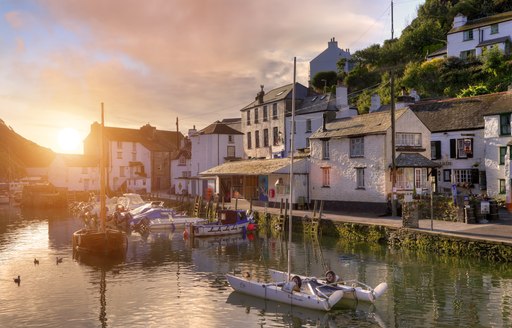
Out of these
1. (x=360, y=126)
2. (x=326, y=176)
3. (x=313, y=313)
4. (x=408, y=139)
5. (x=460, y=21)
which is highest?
(x=460, y=21)

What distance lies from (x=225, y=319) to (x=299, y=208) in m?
28.8

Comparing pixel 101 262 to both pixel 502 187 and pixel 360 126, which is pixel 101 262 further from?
pixel 502 187

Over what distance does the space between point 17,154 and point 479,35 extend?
128784 mm

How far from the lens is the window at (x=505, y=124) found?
131 feet

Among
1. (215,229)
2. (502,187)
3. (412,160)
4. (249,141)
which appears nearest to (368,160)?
(412,160)

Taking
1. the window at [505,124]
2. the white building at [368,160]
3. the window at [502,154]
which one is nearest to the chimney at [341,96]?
the white building at [368,160]

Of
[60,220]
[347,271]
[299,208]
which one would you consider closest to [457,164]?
[299,208]

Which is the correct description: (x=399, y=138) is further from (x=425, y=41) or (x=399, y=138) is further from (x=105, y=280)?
(x=425, y=41)

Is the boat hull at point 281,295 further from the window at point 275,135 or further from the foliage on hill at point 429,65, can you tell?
the window at point 275,135

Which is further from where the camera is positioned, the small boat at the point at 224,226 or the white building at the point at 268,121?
the white building at the point at 268,121

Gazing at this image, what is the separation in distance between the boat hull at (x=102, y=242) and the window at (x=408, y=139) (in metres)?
24.1

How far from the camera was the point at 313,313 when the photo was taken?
18938 millimetres

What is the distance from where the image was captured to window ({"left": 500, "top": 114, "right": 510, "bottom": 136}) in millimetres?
40031

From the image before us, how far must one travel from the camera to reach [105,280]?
24906 mm
